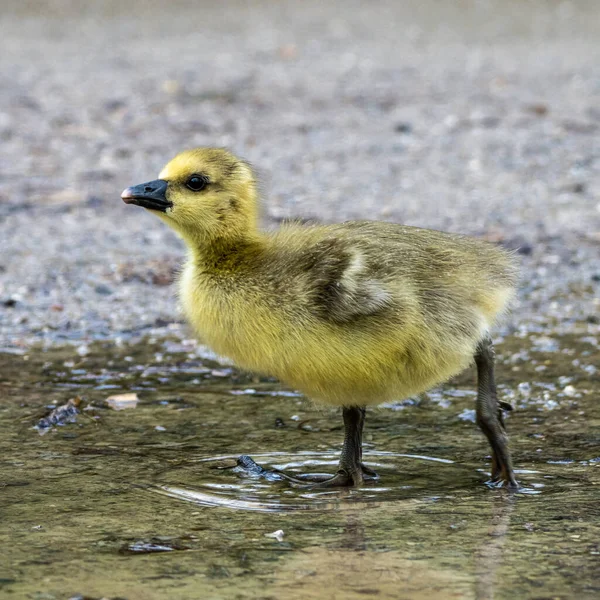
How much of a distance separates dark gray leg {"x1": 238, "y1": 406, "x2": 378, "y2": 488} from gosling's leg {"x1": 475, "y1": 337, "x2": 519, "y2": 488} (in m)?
0.40

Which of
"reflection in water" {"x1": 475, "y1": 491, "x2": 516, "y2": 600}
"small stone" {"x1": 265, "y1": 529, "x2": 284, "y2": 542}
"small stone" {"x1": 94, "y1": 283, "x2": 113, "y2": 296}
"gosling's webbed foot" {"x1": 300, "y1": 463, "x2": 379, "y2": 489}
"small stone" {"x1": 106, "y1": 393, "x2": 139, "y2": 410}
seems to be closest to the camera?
"reflection in water" {"x1": 475, "y1": 491, "x2": 516, "y2": 600}

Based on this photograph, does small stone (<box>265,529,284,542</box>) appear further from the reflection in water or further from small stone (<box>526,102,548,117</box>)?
small stone (<box>526,102,548,117</box>)

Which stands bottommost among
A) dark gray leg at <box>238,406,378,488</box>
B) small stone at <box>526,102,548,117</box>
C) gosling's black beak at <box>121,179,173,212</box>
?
dark gray leg at <box>238,406,378,488</box>

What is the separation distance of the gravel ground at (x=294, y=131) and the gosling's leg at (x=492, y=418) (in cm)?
110

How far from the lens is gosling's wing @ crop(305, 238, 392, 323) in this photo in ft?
12.9

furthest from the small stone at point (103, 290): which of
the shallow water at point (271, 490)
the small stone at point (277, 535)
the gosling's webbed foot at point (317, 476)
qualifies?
the small stone at point (277, 535)

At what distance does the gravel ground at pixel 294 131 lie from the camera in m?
7.25

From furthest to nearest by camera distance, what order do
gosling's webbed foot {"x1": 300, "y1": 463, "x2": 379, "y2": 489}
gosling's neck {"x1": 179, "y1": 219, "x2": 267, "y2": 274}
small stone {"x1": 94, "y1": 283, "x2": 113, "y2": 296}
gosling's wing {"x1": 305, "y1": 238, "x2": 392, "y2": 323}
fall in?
small stone {"x1": 94, "y1": 283, "x2": 113, "y2": 296}
gosling's neck {"x1": 179, "y1": 219, "x2": 267, "y2": 274}
gosling's webbed foot {"x1": 300, "y1": 463, "x2": 379, "y2": 489}
gosling's wing {"x1": 305, "y1": 238, "x2": 392, "y2": 323}

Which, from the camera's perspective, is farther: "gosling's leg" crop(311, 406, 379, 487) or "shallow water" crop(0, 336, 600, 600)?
"gosling's leg" crop(311, 406, 379, 487)

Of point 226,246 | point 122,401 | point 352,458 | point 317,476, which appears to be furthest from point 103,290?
point 352,458

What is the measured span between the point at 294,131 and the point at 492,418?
23.9 feet

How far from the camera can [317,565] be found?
3.24 metres

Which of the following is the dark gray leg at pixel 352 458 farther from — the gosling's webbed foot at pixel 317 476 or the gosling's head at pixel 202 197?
the gosling's head at pixel 202 197

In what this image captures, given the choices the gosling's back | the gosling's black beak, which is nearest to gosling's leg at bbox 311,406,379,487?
the gosling's back
